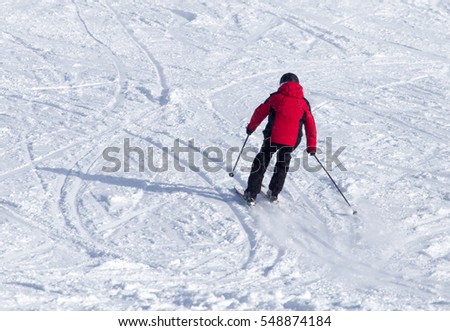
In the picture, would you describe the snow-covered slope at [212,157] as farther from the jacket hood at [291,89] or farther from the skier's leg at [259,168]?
the jacket hood at [291,89]

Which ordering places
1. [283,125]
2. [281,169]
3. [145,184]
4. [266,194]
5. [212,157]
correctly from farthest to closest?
1. [212,157]
2. [145,184]
3. [266,194]
4. [281,169]
5. [283,125]

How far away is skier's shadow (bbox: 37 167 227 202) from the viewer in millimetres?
9188

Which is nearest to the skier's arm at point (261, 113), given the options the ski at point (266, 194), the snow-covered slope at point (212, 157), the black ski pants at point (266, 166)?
the black ski pants at point (266, 166)

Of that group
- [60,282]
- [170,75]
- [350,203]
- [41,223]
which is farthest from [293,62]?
[60,282]

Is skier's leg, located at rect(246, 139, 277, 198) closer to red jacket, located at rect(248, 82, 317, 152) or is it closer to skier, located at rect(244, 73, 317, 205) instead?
skier, located at rect(244, 73, 317, 205)

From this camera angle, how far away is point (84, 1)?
56.1 ft

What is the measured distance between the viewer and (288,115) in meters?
8.32

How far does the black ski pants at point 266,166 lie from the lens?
8.55 m

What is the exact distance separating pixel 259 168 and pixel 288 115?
76 centimetres

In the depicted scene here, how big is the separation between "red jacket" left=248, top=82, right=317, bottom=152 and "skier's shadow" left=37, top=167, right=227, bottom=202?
1153mm

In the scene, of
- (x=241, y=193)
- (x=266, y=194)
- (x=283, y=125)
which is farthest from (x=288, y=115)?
(x=241, y=193)

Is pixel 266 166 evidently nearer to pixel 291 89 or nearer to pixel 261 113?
pixel 261 113

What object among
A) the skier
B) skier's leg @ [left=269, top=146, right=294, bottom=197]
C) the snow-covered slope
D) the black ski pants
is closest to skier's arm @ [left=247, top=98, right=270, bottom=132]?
the skier

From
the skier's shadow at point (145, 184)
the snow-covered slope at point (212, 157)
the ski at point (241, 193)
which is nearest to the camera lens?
the snow-covered slope at point (212, 157)
